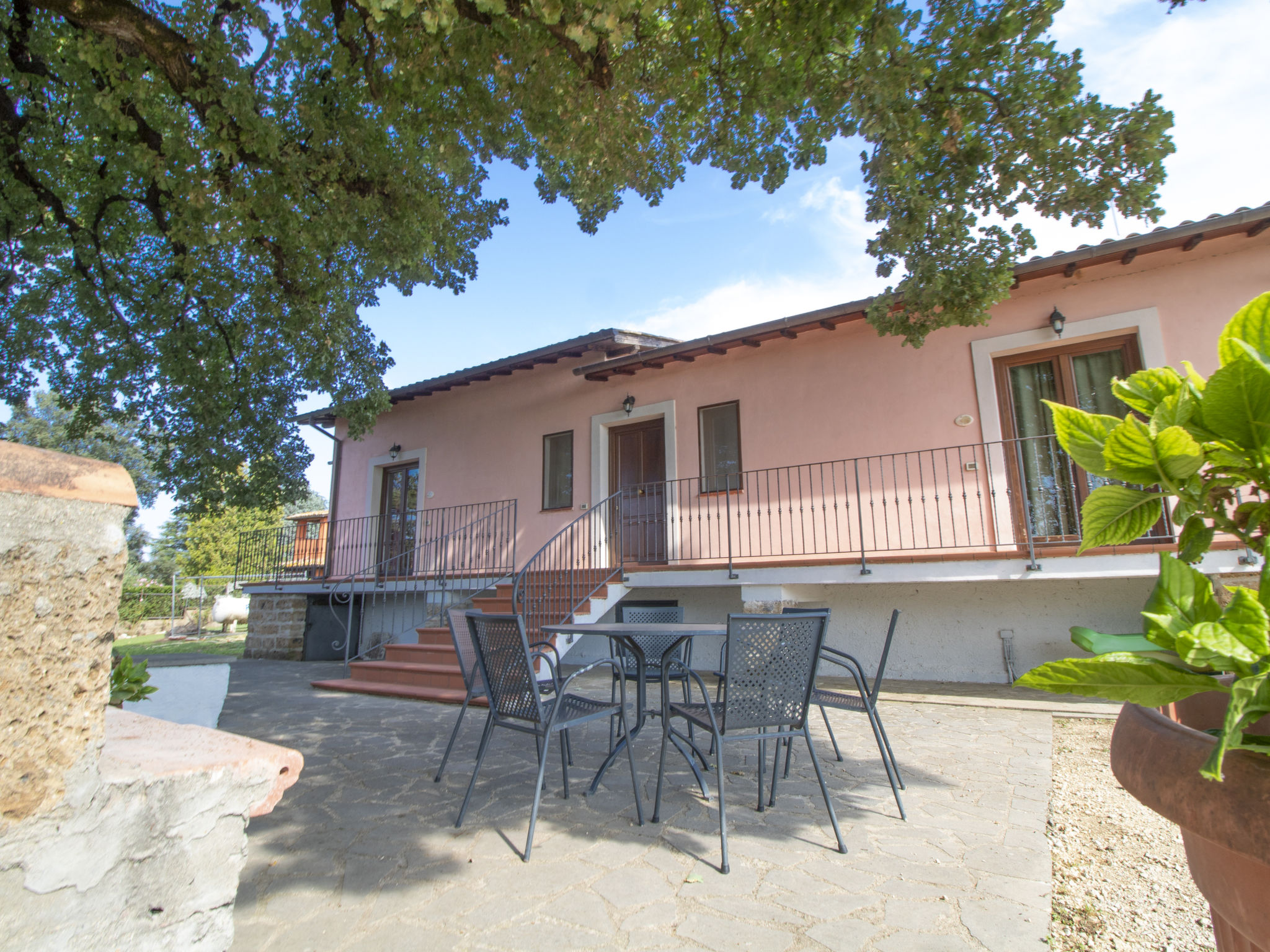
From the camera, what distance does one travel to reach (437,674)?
6777 mm

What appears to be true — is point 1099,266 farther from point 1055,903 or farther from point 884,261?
point 1055,903

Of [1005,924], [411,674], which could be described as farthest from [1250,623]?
[411,674]

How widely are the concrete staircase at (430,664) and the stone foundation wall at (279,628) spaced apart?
11.1 ft

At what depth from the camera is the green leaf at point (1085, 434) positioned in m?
0.80

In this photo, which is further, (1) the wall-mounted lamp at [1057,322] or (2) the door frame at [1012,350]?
(1) the wall-mounted lamp at [1057,322]

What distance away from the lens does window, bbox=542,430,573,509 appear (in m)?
9.70

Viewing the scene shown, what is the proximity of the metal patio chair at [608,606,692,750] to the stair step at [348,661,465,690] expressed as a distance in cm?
235

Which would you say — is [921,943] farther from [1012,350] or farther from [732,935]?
[1012,350]

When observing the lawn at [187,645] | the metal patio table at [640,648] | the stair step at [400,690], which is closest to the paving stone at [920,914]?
the metal patio table at [640,648]

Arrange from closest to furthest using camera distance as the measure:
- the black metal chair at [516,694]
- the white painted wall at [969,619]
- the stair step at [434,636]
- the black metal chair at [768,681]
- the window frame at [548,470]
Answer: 1. the black metal chair at [768,681]
2. the black metal chair at [516,694]
3. the white painted wall at [969,619]
4. the stair step at [434,636]
5. the window frame at [548,470]

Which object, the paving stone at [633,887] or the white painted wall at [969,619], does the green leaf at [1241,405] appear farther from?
the white painted wall at [969,619]

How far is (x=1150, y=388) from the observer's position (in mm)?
827

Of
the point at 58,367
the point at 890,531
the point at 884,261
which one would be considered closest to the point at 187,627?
the point at 58,367

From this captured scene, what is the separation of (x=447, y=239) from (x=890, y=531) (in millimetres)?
5343
